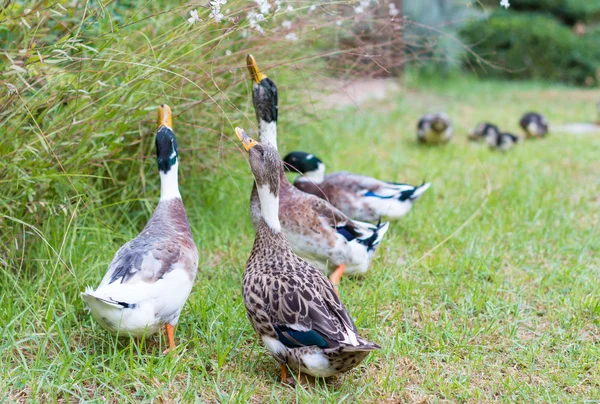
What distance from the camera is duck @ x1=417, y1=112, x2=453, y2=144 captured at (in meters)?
7.07

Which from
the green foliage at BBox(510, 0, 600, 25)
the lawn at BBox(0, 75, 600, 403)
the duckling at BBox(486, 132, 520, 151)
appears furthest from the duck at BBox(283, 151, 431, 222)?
the green foliage at BBox(510, 0, 600, 25)

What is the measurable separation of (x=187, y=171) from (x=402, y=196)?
4.85 feet

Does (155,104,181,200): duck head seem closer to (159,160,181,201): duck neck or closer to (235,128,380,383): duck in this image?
(159,160,181,201): duck neck

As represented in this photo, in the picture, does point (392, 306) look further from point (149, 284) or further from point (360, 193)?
point (149, 284)

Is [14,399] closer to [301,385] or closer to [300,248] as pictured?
[301,385]

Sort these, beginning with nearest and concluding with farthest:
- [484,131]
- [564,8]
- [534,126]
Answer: [484,131], [534,126], [564,8]

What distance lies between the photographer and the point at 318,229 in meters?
3.85

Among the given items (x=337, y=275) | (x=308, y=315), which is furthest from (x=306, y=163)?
(x=308, y=315)

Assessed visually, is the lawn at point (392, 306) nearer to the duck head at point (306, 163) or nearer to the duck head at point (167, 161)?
the duck head at point (306, 163)

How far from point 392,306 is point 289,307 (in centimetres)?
99

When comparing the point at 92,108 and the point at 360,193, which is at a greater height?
the point at 92,108

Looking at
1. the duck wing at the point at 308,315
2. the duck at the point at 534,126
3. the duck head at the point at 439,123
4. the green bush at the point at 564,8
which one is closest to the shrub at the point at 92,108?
the duck wing at the point at 308,315

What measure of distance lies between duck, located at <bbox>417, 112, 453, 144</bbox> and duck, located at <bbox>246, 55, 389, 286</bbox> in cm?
331

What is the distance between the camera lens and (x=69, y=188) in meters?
3.85
